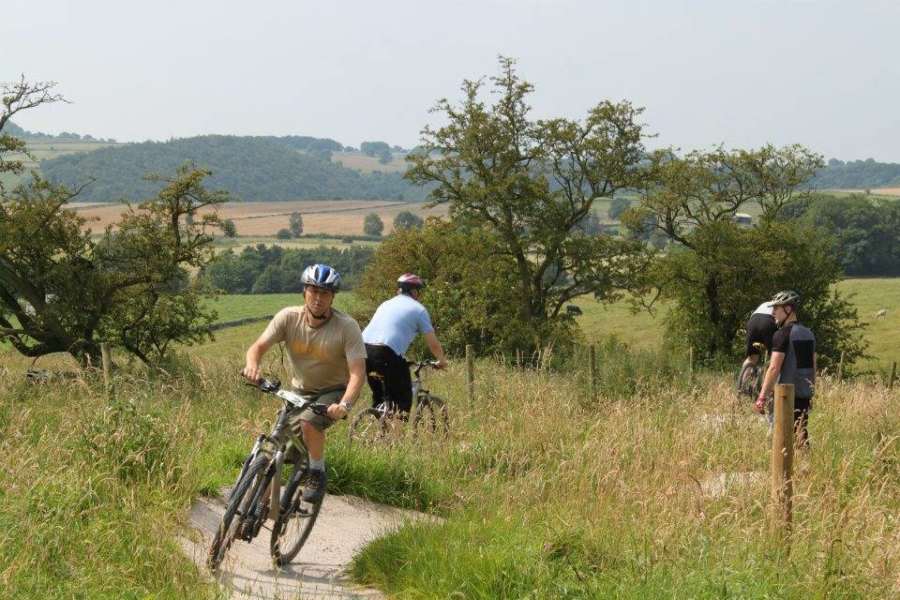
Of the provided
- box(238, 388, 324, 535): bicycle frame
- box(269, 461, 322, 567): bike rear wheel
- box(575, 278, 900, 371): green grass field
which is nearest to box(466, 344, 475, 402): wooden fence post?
box(269, 461, 322, 567): bike rear wheel

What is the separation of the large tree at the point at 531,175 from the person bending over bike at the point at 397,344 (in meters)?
31.0

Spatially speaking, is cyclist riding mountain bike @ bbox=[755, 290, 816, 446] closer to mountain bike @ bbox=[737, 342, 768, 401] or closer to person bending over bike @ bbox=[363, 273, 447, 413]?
person bending over bike @ bbox=[363, 273, 447, 413]

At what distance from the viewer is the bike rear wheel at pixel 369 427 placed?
9.37 m

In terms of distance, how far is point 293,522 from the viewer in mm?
7129

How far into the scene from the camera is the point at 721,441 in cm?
944

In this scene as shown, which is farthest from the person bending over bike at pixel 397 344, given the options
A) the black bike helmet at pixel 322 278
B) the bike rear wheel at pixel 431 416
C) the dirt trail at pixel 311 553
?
the black bike helmet at pixel 322 278

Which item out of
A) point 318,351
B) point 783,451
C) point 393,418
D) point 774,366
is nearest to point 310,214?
point 393,418

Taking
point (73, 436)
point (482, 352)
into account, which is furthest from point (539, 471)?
point (482, 352)

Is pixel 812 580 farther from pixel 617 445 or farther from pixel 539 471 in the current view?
pixel 539 471

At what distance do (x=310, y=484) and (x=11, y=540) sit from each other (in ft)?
6.11

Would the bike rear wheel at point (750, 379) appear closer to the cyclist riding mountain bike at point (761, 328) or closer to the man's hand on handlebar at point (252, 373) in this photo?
the cyclist riding mountain bike at point (761, 328)

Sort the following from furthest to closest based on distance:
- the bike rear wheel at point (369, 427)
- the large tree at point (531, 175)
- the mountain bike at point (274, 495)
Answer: the large tree at point (531, 175), the bike rear wheel at point (369, 427), the mountain bike at point (274, 495)

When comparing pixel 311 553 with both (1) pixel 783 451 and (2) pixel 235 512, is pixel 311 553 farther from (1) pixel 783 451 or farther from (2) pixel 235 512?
(1) pixel 783 451

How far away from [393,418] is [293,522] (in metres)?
2.68
